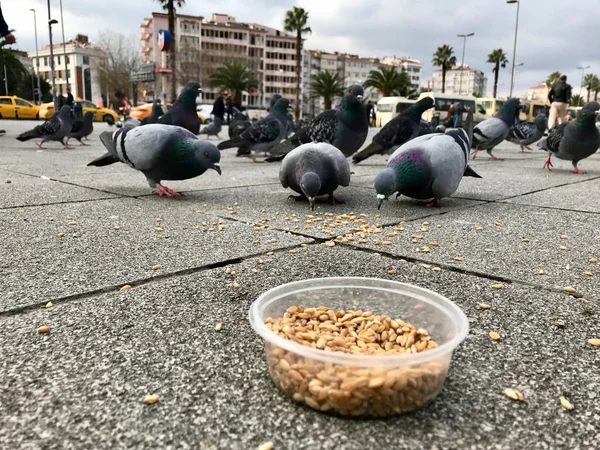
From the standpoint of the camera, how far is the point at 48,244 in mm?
2930

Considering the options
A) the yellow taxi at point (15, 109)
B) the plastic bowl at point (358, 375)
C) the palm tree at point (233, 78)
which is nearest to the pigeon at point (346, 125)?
the plastic bowl at point (358, 375)

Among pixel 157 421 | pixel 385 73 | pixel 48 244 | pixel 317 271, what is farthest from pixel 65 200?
pixel 385 73

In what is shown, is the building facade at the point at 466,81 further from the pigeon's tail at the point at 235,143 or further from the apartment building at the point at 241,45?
the pigeon's tail at the point at 235,143

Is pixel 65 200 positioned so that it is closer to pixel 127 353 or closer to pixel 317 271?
pixel 317 271

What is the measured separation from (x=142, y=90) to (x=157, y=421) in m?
84.1

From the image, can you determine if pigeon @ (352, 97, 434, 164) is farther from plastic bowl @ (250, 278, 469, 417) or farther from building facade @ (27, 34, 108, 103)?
building facade @ (27, 34, 108, 103)

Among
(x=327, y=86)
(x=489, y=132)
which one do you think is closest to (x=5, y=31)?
(x=489, y=132)

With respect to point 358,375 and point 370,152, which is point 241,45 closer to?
point 370,152

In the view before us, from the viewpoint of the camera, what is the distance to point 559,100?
48.1 ft

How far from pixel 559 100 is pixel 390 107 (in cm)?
2175

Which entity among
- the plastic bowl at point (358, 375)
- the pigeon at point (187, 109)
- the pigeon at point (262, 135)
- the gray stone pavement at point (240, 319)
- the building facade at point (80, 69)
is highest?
the building facade at point (80, 69)

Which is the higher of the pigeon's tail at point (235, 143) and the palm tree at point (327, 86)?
the palm tree at point (327, 86)

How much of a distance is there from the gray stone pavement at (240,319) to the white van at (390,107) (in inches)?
1263

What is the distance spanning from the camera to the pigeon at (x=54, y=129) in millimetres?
10633
